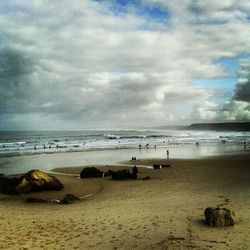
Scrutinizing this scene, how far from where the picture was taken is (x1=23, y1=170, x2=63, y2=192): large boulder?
2227 cm

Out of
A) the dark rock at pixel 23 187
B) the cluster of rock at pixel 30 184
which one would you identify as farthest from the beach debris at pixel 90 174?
the dark rock at pixel 23 187

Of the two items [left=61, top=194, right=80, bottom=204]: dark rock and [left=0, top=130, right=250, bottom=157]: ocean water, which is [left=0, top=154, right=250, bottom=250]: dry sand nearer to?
[left=61, top=194, right=80, bottom=204]: dark rock

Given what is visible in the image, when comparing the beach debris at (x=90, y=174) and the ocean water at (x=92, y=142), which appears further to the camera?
the ocean water at (x=92, y=142)

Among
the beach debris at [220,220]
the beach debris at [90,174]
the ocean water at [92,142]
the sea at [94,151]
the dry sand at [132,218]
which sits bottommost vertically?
the dry sand at [132,218]

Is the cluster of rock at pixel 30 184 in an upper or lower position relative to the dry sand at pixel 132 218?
upper

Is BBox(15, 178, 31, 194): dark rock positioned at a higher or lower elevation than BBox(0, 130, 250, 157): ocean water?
lower

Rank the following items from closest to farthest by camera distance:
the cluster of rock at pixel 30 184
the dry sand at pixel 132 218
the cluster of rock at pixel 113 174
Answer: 1. the dry sand at pixel 132 218
2. the cluster of rock at pixel 30 184
3. the cluster of rock at pixel 113 174

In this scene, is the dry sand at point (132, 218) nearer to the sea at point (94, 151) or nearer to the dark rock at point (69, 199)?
the dark rock at point (69, 199)

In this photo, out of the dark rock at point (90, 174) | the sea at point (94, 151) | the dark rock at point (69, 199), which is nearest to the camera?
the dark rock at point (69, 199)

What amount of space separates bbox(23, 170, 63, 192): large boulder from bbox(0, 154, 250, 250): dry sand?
715mm

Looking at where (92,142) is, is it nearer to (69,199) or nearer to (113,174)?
(113,174)

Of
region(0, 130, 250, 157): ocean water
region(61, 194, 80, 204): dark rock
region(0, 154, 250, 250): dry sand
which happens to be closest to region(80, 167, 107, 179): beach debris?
region(0, 154, 250, 250): dry sand

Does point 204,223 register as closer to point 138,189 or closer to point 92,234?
point 92,234

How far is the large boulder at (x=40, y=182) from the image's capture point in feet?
73.0
